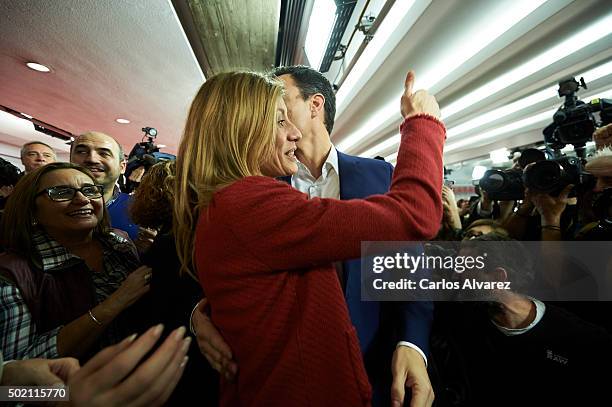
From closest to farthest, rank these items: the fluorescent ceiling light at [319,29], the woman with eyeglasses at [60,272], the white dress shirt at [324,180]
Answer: the woman with eyeglasses at [60,272]
the white dress shirt at [324,180]
the fluorescent ceiling light at [319,29]

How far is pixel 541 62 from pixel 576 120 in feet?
3.79

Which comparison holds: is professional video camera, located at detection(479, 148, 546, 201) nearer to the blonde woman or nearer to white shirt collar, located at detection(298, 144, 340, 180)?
white shirt collar, located at detection(298, 144, 340, 180)

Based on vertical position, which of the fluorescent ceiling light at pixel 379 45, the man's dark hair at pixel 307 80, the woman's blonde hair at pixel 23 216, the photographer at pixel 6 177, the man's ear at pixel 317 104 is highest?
the fluorescent ceiling light at pixel 379 45

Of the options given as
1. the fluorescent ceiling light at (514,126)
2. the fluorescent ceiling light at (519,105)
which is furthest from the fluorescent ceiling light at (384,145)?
the fluorescent ceiling light at (514,126)

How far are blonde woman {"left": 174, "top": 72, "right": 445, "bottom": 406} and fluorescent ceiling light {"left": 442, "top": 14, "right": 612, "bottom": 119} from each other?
6.73 feet

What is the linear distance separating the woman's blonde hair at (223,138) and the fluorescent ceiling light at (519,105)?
110 inches

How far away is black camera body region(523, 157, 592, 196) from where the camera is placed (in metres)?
1.12

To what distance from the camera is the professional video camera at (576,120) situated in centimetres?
130

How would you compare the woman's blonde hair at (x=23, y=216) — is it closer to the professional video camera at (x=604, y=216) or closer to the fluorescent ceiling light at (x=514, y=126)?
the professional video camera at (x=604, y=216)

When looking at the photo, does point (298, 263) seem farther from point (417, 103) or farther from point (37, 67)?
point (37, 67)

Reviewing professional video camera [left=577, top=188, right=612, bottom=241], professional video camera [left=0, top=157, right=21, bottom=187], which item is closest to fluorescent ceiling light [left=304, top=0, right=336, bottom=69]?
professional video camera [left=577, top=188, right=612, bottom=241]

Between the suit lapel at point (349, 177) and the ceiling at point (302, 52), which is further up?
the ceiling at point (302, 52)

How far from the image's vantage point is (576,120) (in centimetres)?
134

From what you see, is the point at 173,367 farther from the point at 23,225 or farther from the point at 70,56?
the point at 70,56
